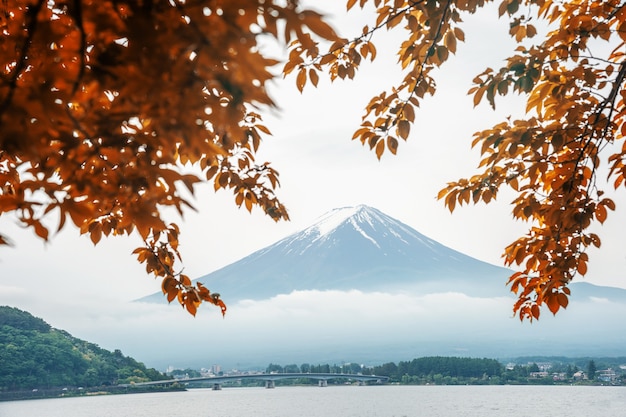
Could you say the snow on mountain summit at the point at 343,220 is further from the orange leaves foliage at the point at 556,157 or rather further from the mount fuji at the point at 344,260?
the orange leaves foliage at the point at 556,157

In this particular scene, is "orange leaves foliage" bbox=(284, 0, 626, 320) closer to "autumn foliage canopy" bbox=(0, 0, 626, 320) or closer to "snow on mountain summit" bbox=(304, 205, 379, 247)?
"autumn foliage canopy" bbox=(0, 0, 626, 320)

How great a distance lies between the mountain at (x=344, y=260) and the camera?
13476 centimetres

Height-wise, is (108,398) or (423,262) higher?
(423,262)

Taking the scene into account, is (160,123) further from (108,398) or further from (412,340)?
(412,340)

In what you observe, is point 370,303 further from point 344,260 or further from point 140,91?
point 140,91

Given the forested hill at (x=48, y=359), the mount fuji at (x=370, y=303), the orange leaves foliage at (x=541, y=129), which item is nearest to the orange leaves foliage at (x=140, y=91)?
the orange leaves foliage at (x=541, y=129)

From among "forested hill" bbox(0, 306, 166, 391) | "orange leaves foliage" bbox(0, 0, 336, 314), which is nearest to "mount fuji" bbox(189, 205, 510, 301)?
"forested hill" bbox(0, 306, 166, 391)

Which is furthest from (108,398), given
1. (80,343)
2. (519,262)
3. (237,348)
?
(519,262)

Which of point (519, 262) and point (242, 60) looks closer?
point (242, 60)

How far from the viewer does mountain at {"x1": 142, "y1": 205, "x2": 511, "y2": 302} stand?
135 metres

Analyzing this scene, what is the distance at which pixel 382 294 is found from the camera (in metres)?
188

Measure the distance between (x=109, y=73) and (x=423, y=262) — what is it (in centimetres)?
13978

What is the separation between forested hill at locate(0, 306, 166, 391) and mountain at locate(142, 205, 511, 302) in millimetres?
79800

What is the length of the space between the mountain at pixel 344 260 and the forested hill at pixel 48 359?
262 feet
